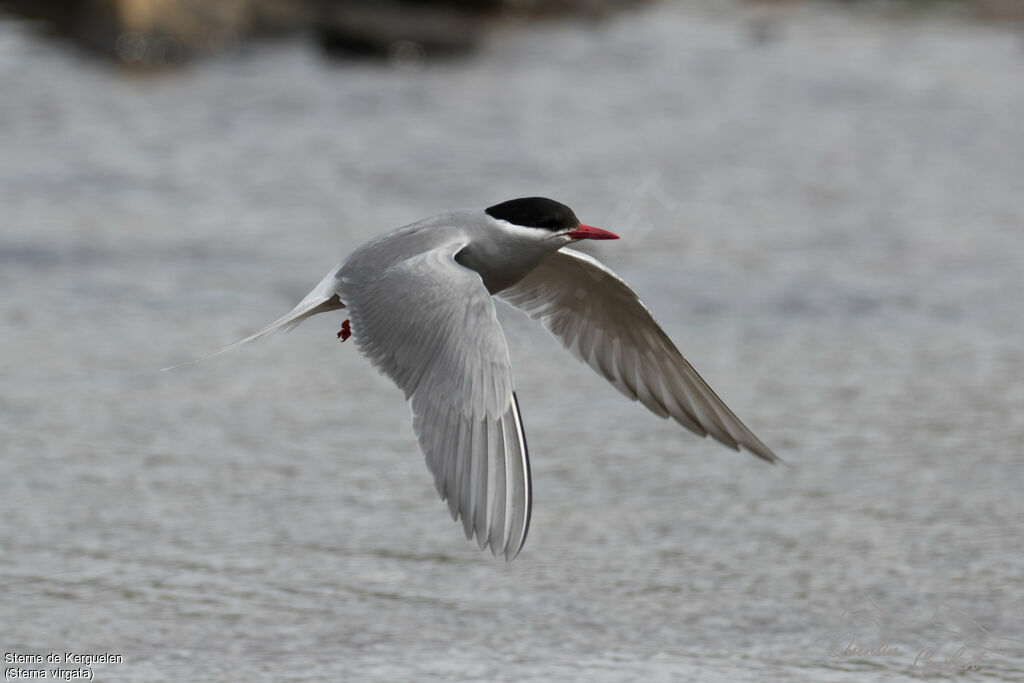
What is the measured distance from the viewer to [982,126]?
10516 mm

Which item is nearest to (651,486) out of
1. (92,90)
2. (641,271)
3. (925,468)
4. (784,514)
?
(784,514)

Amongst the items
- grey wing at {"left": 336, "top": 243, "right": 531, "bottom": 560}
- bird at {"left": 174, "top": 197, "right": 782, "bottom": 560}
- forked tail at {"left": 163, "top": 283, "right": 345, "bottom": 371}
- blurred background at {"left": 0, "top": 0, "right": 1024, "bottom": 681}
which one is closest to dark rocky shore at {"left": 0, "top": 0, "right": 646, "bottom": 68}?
blurred background at {"left": 0, "top": 0, "right": 1024, "bottom": 681}

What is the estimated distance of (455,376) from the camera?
377cm

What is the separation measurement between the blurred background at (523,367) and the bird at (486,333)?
21.4 inches

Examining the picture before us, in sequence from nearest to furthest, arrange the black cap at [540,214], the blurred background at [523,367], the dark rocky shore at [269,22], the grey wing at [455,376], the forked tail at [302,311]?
the grey wing at [455,376] < the forked tail at [302,311] < the black cap at [540,214] < the blurred background at [523,367] < the dark rocky shore at [269,22]

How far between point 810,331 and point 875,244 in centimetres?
141

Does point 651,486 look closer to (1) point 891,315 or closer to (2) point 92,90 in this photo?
(1) point 891,315

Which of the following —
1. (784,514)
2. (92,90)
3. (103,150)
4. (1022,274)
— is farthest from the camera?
(92,90)

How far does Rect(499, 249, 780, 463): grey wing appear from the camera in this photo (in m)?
4.49

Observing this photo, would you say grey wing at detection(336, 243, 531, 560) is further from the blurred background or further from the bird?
the blurred background

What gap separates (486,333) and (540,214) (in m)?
0.47

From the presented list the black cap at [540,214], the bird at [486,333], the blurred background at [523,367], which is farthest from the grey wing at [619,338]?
the blurred background at [523,367]

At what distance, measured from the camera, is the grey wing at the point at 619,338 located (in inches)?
177
